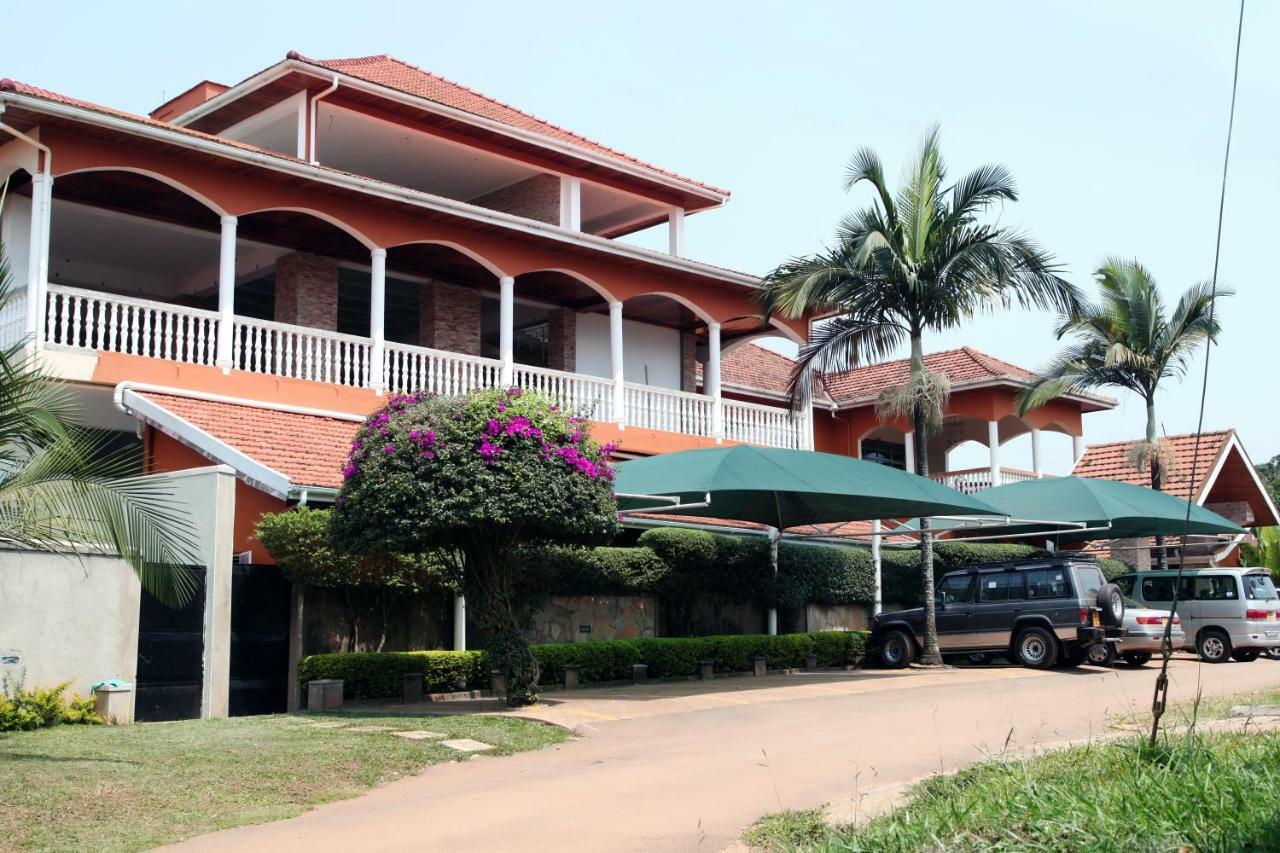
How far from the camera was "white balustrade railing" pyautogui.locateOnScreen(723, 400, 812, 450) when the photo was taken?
90.1 feet

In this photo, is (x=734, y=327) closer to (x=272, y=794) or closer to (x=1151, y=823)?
(x=272, y=794)

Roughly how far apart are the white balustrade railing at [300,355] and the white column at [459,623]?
470cm

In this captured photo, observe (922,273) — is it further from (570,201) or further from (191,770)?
(191,770)

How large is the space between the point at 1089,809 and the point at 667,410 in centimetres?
1944

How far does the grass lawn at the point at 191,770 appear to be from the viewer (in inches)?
342

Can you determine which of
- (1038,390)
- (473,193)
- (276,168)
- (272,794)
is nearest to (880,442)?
(1038,390)

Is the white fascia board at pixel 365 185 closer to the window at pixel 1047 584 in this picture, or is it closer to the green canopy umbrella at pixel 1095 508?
the green canopy umbrella at pixel 1095 508

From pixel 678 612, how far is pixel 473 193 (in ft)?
34.7

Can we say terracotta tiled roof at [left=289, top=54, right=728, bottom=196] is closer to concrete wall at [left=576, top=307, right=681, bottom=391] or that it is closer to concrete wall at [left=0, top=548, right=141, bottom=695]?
concrete wall at [left=576, top=307, right=681, bottom=391]

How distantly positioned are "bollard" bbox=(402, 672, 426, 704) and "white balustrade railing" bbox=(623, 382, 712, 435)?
31.7 feet

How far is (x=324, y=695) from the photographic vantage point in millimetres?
15938

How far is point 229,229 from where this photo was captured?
20516 mm

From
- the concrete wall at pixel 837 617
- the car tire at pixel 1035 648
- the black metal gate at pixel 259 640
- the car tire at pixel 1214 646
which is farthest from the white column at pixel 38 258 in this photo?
the car tire at pixel 1214 646

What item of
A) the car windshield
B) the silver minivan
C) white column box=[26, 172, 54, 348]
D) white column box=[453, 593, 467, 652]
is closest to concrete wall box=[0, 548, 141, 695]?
white column box=[453, 593, 467, 652]
